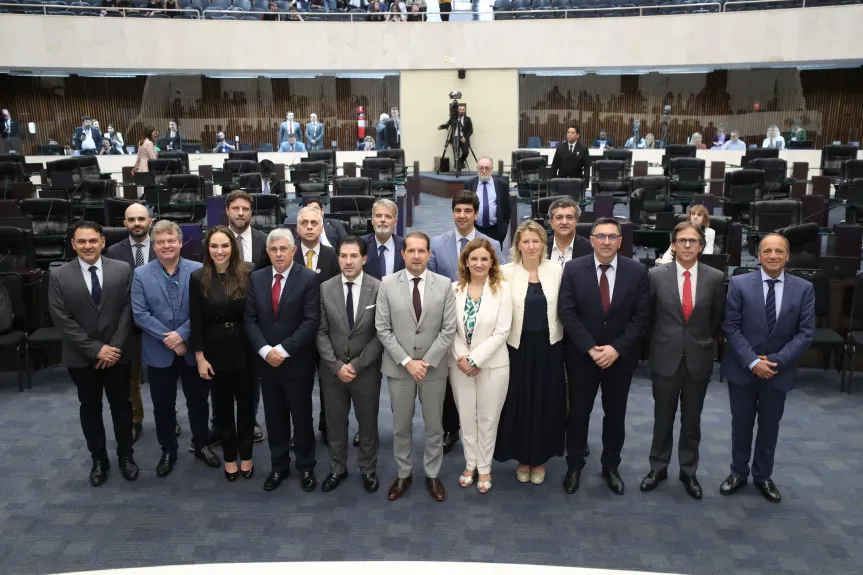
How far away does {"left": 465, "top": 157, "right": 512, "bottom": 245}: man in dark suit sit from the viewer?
6762 mm

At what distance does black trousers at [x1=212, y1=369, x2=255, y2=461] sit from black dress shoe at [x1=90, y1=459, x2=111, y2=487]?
736mm

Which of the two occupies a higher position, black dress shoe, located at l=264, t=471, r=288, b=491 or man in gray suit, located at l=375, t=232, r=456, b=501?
man in gray suit, located at l=375, t=232, r=456, b=501

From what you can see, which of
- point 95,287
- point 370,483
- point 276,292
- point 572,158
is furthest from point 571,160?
point 95,287

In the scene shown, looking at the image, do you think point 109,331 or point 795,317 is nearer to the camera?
point 795,317

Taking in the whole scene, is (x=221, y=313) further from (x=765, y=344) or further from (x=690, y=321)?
(x=765, y=344)

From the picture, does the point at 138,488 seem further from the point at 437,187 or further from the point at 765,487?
the point at 437,187

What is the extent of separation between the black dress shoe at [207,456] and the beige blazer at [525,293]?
6.72 feet

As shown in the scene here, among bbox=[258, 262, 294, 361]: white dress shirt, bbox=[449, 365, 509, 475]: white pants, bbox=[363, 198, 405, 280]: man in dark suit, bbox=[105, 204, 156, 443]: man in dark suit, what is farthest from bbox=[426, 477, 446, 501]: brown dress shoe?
bbox=[105, 204, 156, 443]: man in dark suit

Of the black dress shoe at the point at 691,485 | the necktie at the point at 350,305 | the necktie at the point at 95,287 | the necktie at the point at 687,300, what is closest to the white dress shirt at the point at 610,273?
the necktie at the point at 687,300

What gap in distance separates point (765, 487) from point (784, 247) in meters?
→ 1.39

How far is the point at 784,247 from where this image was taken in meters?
4.25

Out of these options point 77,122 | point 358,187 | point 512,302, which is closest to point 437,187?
point 358,187

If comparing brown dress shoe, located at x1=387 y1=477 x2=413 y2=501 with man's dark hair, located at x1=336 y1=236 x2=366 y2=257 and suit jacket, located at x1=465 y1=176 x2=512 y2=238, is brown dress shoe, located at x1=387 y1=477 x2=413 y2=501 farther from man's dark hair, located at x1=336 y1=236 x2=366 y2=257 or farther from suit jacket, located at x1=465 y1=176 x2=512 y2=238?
suit jacket, located at x1=465 y1=176 x2=512 y2=238

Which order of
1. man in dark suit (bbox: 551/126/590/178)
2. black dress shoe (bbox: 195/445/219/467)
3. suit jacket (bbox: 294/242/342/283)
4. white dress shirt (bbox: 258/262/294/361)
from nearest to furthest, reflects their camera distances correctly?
white dress shirt (bbox: 258/262/294/361) → black dress shoe (bbox: 195/445/219/467) → suit jacket (bbox: 294/242/342/283) → man in dark suit (bbox: 551/126/590/178)
